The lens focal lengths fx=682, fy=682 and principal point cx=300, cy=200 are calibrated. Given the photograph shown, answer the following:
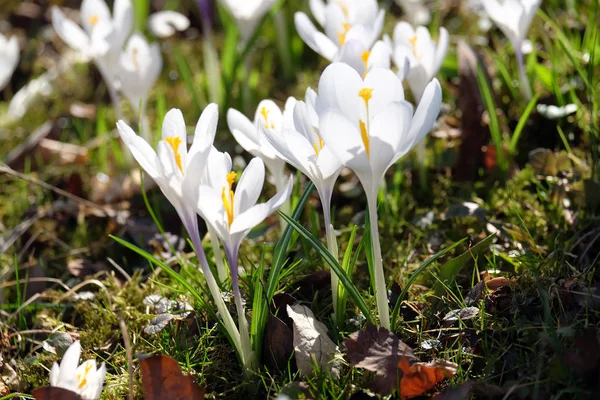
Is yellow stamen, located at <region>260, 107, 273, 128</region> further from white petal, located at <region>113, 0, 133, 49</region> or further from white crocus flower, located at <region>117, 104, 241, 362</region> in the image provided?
white petal, located at <region>113, 0, 133, 49</region>

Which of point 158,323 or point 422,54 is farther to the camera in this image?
point 422,54

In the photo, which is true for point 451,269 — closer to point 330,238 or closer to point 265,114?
point 330,238

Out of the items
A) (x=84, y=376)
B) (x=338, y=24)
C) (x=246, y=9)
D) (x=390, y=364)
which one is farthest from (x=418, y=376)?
(x=246, y=9)

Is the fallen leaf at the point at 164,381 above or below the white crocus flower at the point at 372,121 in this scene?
below

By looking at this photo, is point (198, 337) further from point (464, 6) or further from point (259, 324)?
point (464, 6)

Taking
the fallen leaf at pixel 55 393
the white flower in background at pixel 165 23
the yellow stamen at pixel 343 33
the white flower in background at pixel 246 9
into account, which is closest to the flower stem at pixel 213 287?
the fallen leaf at pixel 55 393

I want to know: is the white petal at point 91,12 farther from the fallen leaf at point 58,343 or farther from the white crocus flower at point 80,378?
the white crocus flower at point 80,378

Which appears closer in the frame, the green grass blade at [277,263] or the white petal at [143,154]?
the white petal at [143,154]
